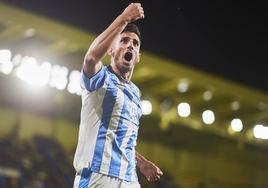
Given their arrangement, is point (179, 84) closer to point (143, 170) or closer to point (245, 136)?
point (245, 136)

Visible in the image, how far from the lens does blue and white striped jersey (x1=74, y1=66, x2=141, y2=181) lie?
2.29m

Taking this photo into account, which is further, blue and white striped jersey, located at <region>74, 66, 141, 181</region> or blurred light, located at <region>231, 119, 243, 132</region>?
blurred light, located at <region>231, 119, 243, 132</region>

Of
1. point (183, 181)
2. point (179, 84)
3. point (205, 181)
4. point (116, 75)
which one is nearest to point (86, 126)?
point (116, 75)

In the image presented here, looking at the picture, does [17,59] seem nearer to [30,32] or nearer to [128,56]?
[30,32]

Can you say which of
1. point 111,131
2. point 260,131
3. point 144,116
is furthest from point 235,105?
point 111,131

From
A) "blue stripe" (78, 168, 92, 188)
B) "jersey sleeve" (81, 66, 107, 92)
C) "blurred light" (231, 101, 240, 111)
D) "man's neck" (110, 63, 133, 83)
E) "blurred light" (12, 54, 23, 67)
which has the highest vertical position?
"blurred light" (231, 101, 240, 111)

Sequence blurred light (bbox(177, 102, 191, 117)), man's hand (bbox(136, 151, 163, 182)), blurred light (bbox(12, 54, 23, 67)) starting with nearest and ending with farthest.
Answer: man's hand (bbox(136, 151, 163, 182)) → blurred light (bbox(12, 54, 23, 67)) → blurred light (bbox(177, 102, 191, 117))

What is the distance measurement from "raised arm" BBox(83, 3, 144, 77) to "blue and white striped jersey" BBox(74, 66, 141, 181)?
0.17ft

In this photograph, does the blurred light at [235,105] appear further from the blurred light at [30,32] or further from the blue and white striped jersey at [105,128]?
the blue and white striped jersey at [105,128]

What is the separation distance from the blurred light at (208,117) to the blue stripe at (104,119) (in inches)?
325

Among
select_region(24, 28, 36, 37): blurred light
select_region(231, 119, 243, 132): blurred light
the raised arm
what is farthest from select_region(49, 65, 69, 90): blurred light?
the raised arm

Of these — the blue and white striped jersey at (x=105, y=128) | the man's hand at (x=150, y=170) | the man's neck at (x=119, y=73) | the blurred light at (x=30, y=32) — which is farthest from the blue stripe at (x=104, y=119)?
the blurred light at (x=30, y=32)

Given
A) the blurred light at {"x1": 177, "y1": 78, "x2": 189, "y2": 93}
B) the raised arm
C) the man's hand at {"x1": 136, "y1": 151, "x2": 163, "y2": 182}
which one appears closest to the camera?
the raised arm

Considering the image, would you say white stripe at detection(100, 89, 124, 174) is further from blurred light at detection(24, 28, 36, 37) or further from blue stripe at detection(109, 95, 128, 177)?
blurred light at detection(24, 28, 36, 37)
